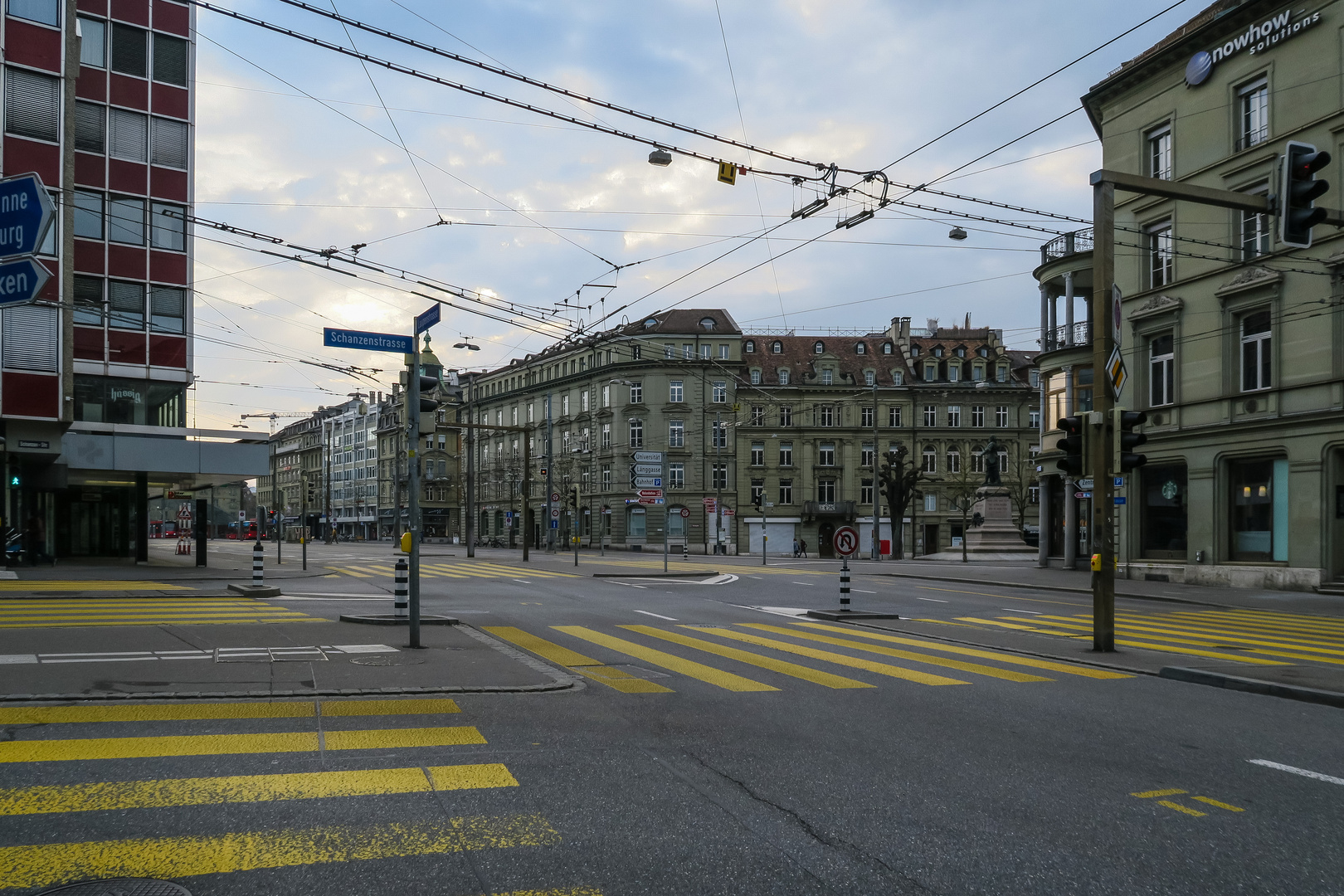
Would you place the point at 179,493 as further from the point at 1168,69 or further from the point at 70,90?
the point at 1168,69

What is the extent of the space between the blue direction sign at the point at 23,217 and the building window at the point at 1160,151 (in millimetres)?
31868

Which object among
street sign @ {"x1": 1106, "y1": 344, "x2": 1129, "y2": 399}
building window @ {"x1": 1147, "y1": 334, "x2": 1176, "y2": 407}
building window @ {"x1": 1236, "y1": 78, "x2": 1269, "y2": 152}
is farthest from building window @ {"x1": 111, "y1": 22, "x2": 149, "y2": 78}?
building window @ {"x1": 1147, "y1": 334, "x2": 1176, "y2": 407}

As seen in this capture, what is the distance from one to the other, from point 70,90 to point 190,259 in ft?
24.5

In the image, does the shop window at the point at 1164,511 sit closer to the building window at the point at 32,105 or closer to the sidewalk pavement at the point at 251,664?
the sidewalk pavement at the point at 251,664

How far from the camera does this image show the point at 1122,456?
13.3 meters

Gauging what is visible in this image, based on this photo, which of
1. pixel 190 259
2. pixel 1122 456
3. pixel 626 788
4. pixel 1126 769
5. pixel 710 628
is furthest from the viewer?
pixel 190 259

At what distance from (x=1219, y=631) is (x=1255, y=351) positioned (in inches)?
600

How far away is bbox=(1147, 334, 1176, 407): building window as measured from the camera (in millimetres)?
31984

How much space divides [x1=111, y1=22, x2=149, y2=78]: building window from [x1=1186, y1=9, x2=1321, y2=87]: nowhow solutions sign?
33409 mm

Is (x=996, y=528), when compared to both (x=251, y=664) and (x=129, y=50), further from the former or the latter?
(x=251, y=664)

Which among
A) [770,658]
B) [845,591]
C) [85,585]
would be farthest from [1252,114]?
[85,585]

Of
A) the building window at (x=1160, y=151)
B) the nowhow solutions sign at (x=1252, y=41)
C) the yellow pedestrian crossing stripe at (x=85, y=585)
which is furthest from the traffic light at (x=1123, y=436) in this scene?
the building window at (x=1160, y=151)

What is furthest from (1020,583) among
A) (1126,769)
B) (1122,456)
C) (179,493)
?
(179,493)

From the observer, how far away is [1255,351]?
28.8 m
